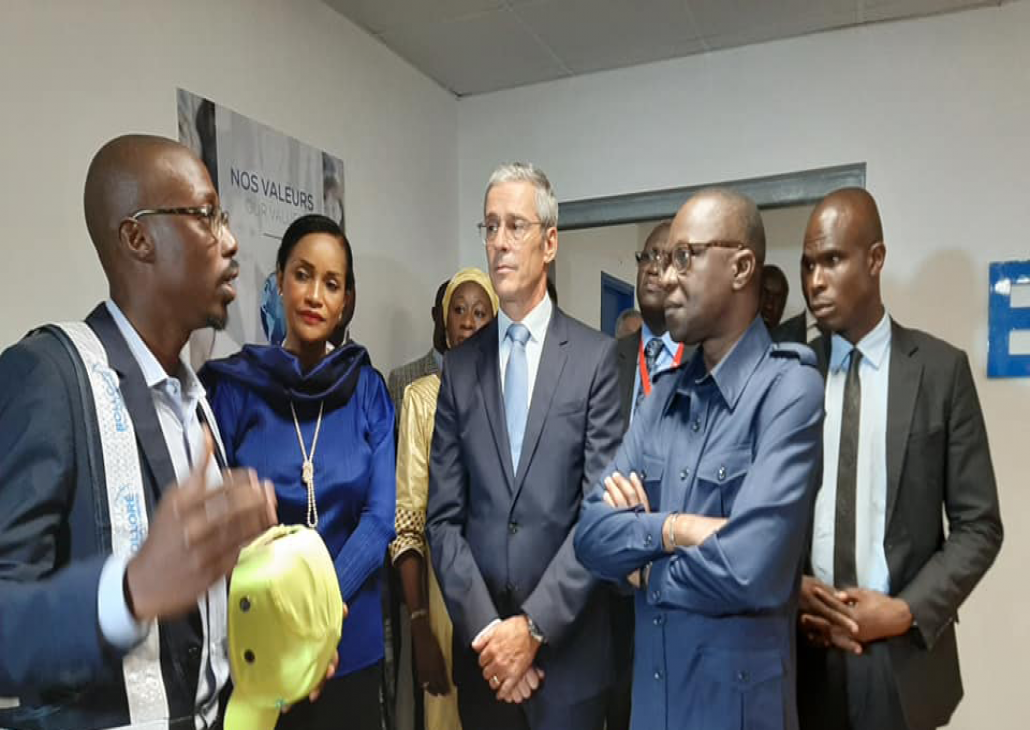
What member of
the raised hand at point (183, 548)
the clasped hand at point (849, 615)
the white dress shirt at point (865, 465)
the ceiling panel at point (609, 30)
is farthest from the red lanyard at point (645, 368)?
the raised hand at point (183, 548)

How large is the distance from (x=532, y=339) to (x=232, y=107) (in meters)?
1.47

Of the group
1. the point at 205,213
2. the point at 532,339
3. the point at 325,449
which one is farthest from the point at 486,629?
the point at 205,213

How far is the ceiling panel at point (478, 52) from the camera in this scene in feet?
10.3

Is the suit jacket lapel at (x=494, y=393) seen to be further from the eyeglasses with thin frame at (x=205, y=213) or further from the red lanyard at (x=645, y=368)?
the eyeglasses with thin frame at (x=205, y=213)

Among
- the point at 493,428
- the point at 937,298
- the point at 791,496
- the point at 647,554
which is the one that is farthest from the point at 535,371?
the point at 937,298

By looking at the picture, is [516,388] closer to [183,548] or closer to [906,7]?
[183,548]

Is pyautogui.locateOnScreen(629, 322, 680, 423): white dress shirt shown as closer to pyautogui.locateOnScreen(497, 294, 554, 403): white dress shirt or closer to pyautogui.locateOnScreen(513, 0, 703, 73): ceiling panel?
pyautogui.locateOnScreen(497, 294, 554, 403): white dress shirt

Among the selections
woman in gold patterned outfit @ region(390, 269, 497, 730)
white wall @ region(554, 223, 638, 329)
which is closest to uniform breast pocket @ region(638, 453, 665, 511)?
Result: woman in gold patterned outfit @ region(390, 269, 497, 730)

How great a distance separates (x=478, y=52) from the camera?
339cm

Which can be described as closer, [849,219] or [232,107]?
[849,219]

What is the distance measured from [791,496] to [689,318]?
0.45 meters

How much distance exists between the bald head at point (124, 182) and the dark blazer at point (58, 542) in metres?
0.25

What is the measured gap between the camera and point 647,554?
1.44 m

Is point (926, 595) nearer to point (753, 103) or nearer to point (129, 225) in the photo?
point (129, 225)
